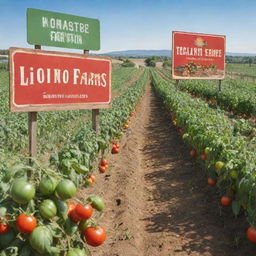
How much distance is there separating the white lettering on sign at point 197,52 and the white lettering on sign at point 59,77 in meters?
11.2

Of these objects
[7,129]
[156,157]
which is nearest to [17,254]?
[156,157]

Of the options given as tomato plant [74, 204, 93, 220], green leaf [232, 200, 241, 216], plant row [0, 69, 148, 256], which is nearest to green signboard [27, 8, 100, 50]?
plant row [0, 69, 148, 256]

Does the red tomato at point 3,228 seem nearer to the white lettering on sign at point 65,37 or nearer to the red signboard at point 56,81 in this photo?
the red signboard at point 56,81

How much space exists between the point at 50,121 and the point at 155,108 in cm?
819

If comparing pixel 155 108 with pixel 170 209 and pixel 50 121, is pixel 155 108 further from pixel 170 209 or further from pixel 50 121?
pixel 170 209

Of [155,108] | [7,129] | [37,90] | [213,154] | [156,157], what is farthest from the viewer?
[155,108]

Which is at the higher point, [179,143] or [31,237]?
[31,237]

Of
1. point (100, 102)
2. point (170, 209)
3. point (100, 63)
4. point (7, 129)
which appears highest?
point (100, 63)

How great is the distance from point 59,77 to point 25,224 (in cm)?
323

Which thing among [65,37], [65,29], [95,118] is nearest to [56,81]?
[65,37]

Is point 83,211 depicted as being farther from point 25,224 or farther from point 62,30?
point 62,30

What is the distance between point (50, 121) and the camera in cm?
1208

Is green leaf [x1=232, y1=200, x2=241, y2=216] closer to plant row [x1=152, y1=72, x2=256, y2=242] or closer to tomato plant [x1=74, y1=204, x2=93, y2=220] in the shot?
plant row [x1=152, y1=72, x2=256, y2=242]

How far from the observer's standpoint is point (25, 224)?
227 cm
